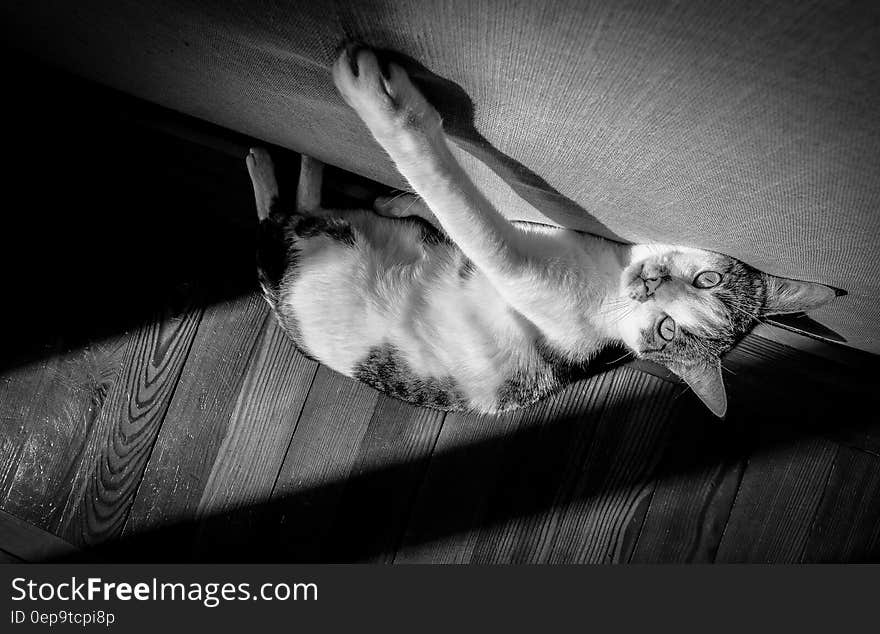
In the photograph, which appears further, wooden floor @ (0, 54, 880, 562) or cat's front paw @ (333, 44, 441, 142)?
wooden floor @ (0, 54, 880, 562)

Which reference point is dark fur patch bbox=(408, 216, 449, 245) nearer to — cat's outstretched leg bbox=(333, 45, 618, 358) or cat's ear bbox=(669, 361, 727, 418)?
cat's outstretched leg bbox=(333, 45, 618, 358)

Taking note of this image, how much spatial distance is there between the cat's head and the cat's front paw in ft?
1.50

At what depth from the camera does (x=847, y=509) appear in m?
1.28

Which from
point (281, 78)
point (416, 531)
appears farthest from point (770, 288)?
point (416, 531)

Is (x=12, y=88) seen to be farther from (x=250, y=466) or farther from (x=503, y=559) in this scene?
(x=503, y=559)

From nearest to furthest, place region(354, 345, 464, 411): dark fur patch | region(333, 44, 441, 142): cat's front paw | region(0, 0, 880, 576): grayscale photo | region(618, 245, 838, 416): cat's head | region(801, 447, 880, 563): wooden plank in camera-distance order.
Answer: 1. region(333, 44, 441, 142): cat's front paw
2. region(0, 0, 880, 576): grayscale photo
3. region(618, 245, 838, 416): cat's head
4. region(354, 345, 464, 411): dark fur patch
5. region(801, 447, 880, 563): wooden plank

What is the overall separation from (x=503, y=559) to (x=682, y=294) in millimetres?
823

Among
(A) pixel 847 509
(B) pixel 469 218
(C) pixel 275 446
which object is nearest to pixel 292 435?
(C) pixel 275 446

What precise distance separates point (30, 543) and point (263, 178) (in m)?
1.07

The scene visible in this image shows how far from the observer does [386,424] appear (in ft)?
4.33

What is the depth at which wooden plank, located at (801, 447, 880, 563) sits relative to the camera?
4.18 feet

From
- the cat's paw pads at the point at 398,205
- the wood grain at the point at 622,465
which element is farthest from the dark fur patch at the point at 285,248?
the wood grain at the point at 622,465

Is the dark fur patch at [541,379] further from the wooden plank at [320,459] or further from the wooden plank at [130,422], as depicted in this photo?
the wooden plank at [130,422]

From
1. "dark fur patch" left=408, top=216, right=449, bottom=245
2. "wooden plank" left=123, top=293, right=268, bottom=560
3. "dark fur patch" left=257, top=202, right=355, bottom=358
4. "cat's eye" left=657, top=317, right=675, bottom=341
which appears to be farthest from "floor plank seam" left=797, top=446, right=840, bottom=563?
"wooden plank" left=123, top=293, right=268, bottom=560
